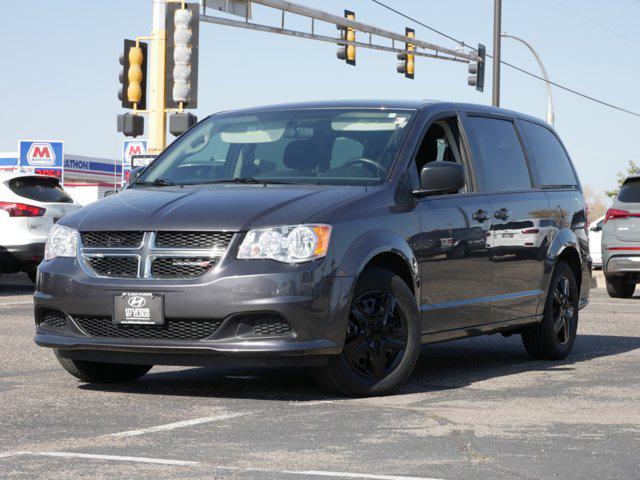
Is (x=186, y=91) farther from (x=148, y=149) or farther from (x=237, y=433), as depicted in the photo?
(x=237, y=433)

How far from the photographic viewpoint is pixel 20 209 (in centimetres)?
1888

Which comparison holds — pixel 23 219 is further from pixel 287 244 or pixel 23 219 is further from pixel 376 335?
pixel 287 244

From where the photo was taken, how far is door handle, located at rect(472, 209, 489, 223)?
916 cm

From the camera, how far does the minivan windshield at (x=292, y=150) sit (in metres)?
8.51

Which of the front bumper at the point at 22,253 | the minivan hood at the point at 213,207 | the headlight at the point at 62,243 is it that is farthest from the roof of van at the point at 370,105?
the front bumper at the point at 22,253

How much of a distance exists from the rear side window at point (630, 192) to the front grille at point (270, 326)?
12.3 meters

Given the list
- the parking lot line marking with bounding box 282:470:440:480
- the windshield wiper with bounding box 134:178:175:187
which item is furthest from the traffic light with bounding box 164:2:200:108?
the parking lot line marking with bounding box 282:470:440:480

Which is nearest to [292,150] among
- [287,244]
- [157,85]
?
[287,244]

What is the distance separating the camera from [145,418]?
7.05 m

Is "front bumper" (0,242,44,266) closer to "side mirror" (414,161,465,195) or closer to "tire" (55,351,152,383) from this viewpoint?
"tire" (55,351,152,383)

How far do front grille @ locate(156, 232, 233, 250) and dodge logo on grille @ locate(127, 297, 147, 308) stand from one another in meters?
0.30

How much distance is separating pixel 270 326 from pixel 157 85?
15.9 meters

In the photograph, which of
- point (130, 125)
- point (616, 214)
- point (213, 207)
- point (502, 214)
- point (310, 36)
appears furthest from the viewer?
point (310, 36)

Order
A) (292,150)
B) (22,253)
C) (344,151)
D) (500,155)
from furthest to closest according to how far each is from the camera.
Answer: (22,253), (500,155), (292,150), (344,151)
